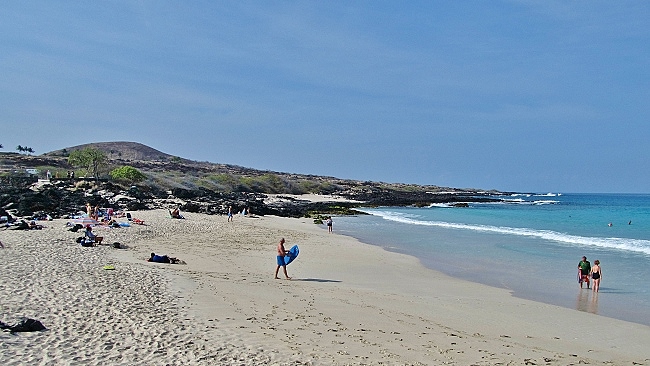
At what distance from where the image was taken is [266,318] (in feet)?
29.8

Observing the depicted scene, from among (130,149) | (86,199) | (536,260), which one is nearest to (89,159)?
(86,199)

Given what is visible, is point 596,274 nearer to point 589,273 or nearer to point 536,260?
point 589,273

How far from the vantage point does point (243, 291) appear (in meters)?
11.4

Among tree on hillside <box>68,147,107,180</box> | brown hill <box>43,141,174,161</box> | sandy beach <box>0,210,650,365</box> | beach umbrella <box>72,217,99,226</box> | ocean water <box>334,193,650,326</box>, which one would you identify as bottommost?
beach umbrella <box>72,217,99,226</box>

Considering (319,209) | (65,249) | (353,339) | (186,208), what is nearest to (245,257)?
(65,249)

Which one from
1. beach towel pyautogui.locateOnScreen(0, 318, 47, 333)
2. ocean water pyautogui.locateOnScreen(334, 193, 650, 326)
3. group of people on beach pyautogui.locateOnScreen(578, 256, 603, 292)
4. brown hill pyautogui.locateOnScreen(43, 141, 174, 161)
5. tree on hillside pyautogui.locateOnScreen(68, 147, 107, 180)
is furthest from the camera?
brown hill pyautogui.locateOnScreen(43, 141, 174, 161)

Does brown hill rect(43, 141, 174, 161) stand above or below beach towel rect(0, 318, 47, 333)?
above

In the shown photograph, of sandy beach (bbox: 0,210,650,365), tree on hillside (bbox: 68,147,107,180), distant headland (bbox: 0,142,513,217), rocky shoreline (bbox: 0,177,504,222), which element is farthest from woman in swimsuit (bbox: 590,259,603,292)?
tree on hillside (bbox: 68,147,107,180)

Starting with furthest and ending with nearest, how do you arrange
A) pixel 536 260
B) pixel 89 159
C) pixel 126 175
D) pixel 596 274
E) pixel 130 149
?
pixel 130 149, pixel 89 159, pixel 126 175, pixel 536 260, pixel 596 274

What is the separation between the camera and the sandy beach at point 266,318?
7066 mm

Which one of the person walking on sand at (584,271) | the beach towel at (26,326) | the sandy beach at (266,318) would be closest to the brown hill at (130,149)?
the sandy beach at (266,318)

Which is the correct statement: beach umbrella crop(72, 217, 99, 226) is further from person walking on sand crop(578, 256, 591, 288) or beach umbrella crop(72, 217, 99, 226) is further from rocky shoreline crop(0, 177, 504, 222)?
person walking on sand crop(578, 256, 591, 288)

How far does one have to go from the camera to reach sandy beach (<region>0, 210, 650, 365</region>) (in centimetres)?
707

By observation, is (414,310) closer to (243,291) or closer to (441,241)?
(243,291)
